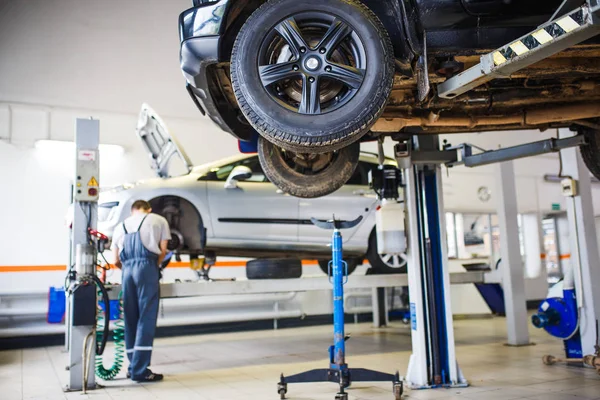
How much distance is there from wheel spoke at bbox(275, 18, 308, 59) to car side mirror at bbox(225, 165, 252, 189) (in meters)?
2.89

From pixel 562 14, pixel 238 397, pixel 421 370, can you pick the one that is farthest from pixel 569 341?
pixel 562 14

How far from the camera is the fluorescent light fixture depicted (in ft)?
23.9

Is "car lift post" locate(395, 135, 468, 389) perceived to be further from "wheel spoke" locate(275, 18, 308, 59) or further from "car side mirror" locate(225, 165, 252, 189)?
"wheel spoke" locate(275, 18, 308, 59)

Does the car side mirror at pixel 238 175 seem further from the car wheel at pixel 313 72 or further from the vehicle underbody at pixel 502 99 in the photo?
the car wheel at pixel 313 72

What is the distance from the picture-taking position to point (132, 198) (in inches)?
209

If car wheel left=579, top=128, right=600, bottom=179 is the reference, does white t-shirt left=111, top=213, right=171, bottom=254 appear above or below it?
below

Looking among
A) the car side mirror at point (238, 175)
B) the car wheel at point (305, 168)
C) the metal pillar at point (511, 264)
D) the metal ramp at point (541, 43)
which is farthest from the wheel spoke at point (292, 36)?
the metal pillar at point (511, 264)

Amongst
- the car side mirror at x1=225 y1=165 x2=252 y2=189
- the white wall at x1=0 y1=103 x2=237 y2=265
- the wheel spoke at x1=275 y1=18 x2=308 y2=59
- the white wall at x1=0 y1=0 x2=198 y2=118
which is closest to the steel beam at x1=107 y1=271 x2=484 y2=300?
the car side mirror at x1=225 y1=165 x2=252 y2=189

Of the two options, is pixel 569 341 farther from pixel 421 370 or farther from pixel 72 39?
pixel 72 39

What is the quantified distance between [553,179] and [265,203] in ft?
27.1

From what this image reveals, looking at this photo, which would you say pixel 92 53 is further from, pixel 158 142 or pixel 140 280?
pixel 140 280

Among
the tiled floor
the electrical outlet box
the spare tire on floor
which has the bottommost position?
the tiled floor

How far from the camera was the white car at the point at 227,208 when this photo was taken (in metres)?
5.36

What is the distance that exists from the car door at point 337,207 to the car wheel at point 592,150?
7.96 ft
